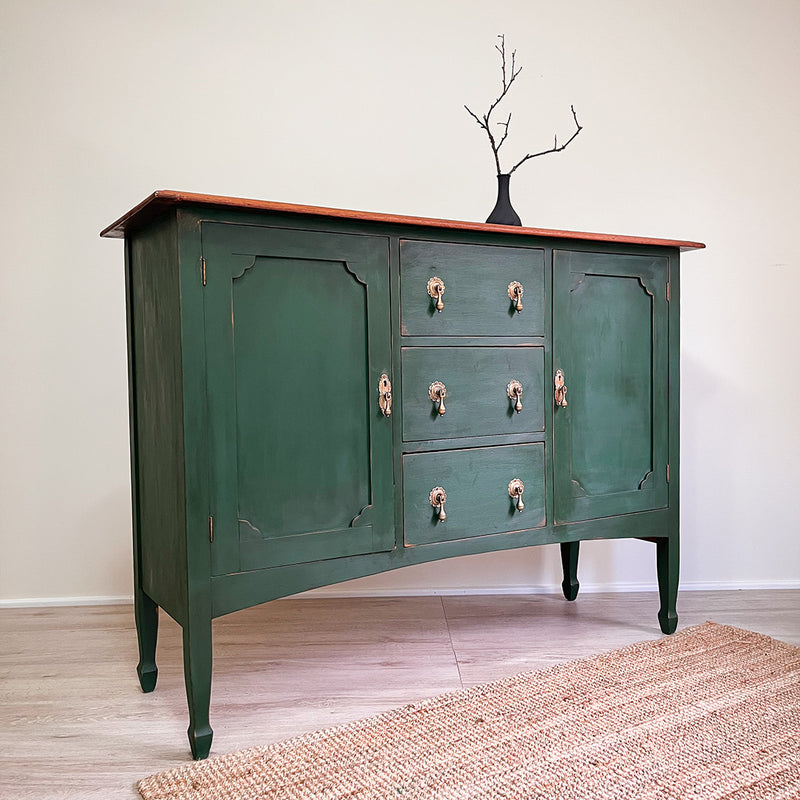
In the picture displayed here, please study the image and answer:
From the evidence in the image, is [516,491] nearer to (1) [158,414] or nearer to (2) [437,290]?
(2) [437,290]

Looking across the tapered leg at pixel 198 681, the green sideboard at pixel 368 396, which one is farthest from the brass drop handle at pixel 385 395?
the tapered leg at pixel 198 681

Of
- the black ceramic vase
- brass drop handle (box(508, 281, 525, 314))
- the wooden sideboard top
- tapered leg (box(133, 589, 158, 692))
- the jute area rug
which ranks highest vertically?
the black ceramic vase

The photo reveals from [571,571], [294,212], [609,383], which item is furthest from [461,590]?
[294,212]

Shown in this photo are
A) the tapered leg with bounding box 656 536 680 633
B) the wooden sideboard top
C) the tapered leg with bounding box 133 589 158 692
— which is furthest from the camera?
the tapered leg with bounding box 656 536 680 633

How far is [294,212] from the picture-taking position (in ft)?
5.17

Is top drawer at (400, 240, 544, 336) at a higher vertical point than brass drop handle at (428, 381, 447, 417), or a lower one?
higher

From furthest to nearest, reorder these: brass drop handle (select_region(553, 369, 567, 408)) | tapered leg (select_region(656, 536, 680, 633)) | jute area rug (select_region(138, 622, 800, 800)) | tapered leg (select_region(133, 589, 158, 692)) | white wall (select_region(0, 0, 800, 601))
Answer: white wall (select_region(0, 0, 800, 601)), tapered leg (select_region(656, 536, 680, 633)), brass drop handle (select_region(553, 369, 567, 408)), tapered leg (select_region(133, 589, 158, 692)), jute area rug (select_region(138, 622, 800, 800))

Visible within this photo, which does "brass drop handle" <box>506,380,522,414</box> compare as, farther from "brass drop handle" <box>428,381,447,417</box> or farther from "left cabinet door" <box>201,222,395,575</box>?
"left cabinet door" <box>201,222,395,575</box>

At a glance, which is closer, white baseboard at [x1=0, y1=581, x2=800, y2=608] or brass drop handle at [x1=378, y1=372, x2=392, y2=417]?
brass drop handle at [x1=378, y1=372, x2=392, y2=417]

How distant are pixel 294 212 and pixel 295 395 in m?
0.37

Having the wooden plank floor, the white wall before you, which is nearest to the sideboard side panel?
the wooden plank floor

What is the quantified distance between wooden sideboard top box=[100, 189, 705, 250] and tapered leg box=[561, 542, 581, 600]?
1013 millimetres

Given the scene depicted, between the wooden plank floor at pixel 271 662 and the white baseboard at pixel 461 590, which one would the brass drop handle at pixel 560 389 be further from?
the white baseboard at pixel 461 590

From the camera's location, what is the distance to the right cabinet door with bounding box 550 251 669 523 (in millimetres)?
1989
